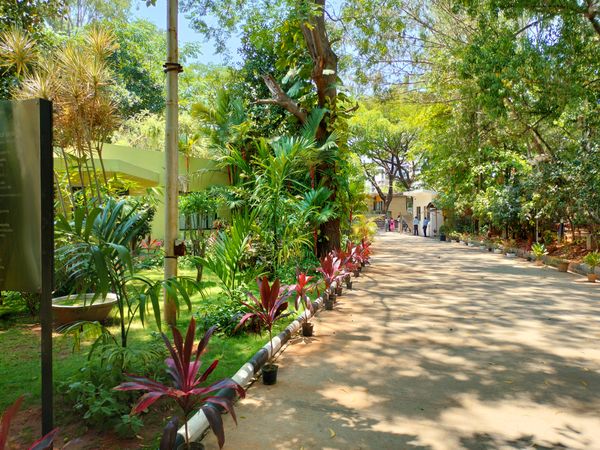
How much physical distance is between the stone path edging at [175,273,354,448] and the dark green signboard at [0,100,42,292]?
135cm

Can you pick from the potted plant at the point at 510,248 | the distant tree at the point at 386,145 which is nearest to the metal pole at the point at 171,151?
the potted plant at the point at 510,248

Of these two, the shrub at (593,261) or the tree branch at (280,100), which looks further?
the shrub at (593,261)

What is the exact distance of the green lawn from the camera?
3960mm

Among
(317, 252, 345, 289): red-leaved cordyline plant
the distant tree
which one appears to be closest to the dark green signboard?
(317, 252, 345, 289): red-leaved cordyline plant

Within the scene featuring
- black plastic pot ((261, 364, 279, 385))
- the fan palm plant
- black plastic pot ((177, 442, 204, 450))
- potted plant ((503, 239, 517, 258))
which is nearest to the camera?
black plastic pot ((177, 442, 204, 450))

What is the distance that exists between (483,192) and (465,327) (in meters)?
16.4

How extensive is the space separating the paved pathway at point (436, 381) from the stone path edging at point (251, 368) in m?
0.12

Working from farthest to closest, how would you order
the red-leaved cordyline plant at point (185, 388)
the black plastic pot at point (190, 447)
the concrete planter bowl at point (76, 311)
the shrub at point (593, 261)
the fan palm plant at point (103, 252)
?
the shrub at point (593, 261), the concrete planter bowl at point (76, 311), the fan palm plant at point (103, 252), the black plastic pot at point (190, 447), the red-leaved cordyline plant at point (185, 388)

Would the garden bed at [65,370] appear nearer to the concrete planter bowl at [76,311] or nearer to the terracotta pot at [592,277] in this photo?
the concrete planter bowl at [76,311]

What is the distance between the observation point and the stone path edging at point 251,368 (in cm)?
315

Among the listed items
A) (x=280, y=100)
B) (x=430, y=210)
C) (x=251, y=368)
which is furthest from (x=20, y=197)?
(x=430, y=210)

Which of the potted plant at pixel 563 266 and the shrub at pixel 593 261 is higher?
the shrub at pixel 593 261

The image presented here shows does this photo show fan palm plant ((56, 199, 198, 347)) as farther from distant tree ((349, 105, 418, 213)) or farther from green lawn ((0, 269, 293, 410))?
distant tree ((349, 105, 418, 213))

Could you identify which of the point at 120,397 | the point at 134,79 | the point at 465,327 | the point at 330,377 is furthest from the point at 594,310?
the point at 134,79
